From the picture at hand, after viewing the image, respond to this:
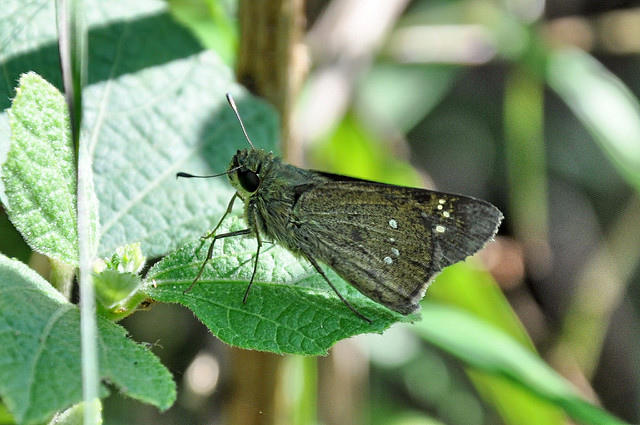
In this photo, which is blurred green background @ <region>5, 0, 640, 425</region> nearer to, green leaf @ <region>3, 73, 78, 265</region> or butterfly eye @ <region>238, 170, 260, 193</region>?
butterfly eye @ <region>238, 170, 260, 193</region>

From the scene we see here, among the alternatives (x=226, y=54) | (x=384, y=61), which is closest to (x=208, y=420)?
(x=226, y=54)

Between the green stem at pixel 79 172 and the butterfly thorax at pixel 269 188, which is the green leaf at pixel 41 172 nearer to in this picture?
the green stem at pixel 79 172

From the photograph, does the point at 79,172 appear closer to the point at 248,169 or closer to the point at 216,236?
the point at 216,236

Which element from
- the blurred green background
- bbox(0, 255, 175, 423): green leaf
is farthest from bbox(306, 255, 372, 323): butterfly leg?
the blurred green background

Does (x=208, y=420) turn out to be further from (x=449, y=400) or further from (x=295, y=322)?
(x=449, y=400)

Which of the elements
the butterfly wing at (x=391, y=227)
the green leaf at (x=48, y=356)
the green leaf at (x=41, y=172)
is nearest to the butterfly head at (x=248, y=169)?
the butterfly wing at (x=391, y=227)

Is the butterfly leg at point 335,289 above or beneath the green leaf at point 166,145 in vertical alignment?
beneath

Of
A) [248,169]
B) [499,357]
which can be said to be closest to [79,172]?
[248,169]
